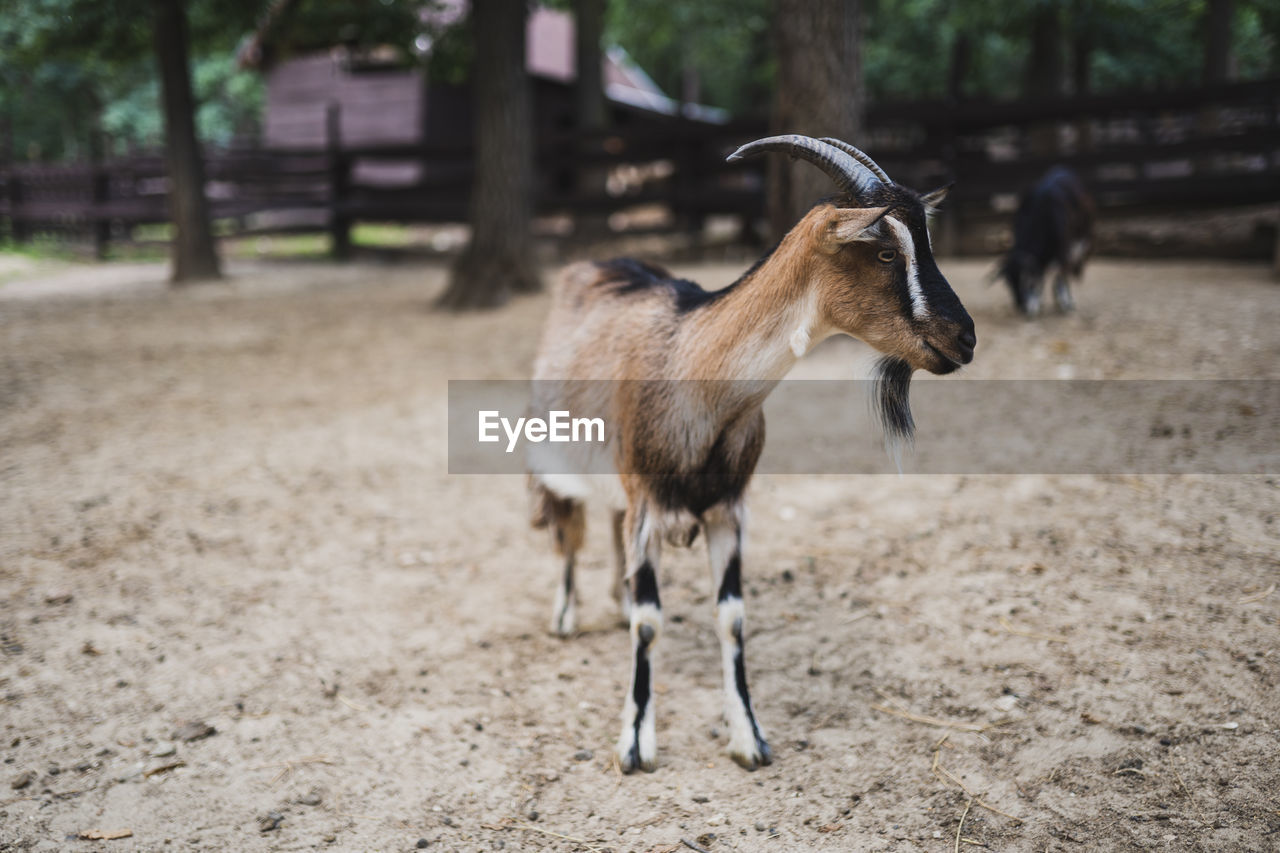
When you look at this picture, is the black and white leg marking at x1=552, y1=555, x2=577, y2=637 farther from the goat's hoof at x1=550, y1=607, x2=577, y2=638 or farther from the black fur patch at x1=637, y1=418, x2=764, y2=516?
the black fur patch at x1=637, y1=418, x2=764, y2=516

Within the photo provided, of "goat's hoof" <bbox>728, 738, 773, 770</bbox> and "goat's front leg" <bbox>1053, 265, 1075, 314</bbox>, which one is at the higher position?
"goat's front leg" <bbox>1053, 265, 1075, 314</bbox>

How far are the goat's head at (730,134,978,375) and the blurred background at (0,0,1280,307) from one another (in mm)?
4716

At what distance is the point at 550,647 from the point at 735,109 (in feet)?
131

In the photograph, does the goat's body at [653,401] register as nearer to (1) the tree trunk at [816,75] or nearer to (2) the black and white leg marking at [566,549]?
(2) the black and white leg marking at [566,549]

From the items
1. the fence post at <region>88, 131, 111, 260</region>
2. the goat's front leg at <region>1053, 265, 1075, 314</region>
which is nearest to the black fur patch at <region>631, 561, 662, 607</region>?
the goat's front leg at <region>1053, 265, 1075, 314</region>

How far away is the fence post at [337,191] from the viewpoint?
17.0m

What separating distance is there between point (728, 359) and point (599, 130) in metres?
12.8

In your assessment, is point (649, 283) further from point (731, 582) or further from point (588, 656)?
point (588, 656)

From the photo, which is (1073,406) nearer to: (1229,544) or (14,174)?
(1229,544)

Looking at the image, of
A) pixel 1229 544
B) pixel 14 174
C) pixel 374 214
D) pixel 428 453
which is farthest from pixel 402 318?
pixel 14 174

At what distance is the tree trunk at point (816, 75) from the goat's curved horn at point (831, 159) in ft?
14.8

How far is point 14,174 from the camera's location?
60.6 feet

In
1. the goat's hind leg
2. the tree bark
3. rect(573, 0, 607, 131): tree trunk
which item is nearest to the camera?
the goat's hind leg

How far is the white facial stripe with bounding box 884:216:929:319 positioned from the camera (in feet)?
8.44
